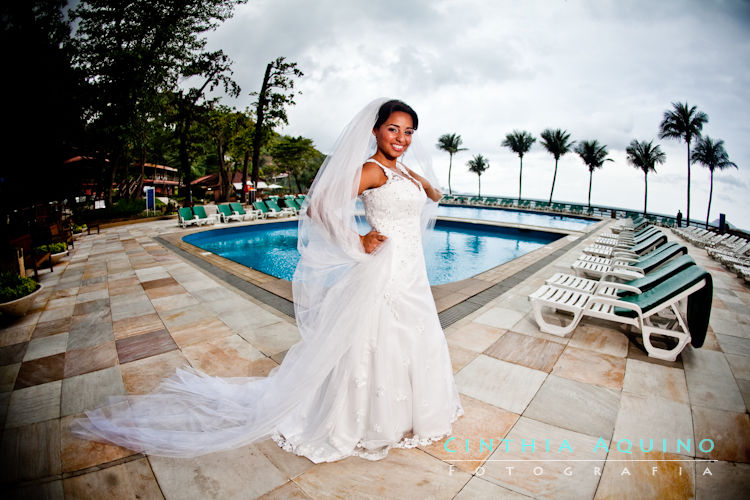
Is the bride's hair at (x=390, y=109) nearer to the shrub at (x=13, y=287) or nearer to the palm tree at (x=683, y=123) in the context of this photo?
the shrub at (x=13, y=287)

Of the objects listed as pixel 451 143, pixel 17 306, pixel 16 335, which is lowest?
pixel 16 335

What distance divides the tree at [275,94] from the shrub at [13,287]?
1889 cm

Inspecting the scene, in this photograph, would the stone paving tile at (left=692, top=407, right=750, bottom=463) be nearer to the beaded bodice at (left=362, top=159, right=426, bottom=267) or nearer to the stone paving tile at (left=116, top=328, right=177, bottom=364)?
the beaded bodice at (left=362, top=159, right=426, bottom=267)

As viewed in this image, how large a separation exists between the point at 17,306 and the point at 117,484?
4.27 meters

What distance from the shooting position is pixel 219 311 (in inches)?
176

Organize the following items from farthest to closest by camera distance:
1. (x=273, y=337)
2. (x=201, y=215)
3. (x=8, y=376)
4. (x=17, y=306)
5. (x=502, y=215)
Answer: (x=502, y=215) → (x=201, y=215) → (x=17, y=306) → (x=273, y=337) → (x=8, y=376)

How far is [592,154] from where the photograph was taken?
35375 millimetres

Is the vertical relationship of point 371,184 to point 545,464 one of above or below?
above

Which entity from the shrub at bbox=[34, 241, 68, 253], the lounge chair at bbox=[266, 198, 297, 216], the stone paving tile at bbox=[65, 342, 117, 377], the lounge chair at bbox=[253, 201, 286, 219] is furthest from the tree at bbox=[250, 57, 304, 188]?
the stone paving tile at bbox=[65, 342, 117, 377]

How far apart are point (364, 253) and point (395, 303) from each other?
0.40m

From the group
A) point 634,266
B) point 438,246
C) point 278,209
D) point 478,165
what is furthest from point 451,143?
point 634,266

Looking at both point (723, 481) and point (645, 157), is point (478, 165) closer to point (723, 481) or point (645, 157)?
point (645, 157)

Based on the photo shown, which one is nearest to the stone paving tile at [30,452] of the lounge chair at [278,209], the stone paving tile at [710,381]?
the stone paving tile at [710,381]

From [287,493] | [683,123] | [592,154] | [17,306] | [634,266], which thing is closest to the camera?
[287,493]
